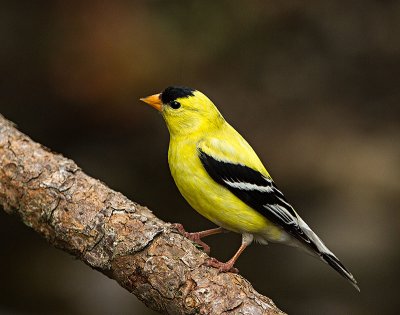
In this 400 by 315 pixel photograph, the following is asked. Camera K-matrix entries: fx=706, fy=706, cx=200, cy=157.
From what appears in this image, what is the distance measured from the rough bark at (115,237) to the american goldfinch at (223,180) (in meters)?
0.38

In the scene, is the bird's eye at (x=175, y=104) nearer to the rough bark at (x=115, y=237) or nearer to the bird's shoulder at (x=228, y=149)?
the bird's shoulder at (x=228, y=149)

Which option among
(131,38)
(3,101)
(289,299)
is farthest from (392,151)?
(3,101)

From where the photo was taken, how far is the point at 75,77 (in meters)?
7.72

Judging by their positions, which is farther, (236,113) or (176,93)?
(236,113)

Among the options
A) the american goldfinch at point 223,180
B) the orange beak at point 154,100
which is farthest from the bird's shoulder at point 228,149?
the orange beak at point 154,100

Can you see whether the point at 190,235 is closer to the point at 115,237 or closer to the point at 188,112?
the point at 115,237

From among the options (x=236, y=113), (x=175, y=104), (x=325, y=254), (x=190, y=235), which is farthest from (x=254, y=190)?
(x=236, y=113)

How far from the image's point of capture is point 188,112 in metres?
4.12

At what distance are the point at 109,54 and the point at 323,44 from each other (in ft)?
8.74

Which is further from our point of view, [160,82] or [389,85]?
[389,85]

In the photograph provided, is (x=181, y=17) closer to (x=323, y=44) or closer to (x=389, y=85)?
(x=323, y=44)

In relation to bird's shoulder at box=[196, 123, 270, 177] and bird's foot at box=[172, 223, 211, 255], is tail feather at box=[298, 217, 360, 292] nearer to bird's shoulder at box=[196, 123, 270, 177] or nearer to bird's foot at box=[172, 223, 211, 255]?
bird's shoulder at box=[196, 123, 270, 177]

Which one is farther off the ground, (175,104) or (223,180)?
(175,104)

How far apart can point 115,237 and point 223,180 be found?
2.34ft
